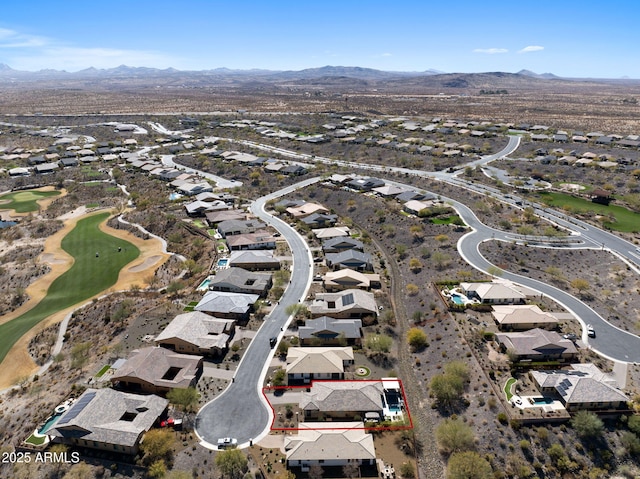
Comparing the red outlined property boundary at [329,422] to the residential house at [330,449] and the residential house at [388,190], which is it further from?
the residential house at [388,190]

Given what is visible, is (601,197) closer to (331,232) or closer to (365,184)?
(365,184)

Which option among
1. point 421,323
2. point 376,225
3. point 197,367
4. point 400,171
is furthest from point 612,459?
point 400,171

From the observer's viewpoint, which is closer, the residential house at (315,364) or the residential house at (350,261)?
the residential house at (315,364)

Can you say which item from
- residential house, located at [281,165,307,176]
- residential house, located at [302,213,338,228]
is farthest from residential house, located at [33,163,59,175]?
residential house, located at [302,213,338,228]

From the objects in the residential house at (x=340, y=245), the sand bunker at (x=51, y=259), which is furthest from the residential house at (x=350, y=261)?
the sand bunker at (x=51, y=259)

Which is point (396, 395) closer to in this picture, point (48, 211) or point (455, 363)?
point (455, 363)

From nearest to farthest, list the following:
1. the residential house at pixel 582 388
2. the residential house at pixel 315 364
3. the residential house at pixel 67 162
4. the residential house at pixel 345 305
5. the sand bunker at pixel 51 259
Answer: the residential house at pixel 582 388
the residential house at pixel 315 364
the residential house at pixel 345 305
the sand bunker at pixel 51 259
the residential house at pixel 67 162

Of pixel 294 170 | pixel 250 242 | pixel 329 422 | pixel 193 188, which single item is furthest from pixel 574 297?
pixel 193 188
